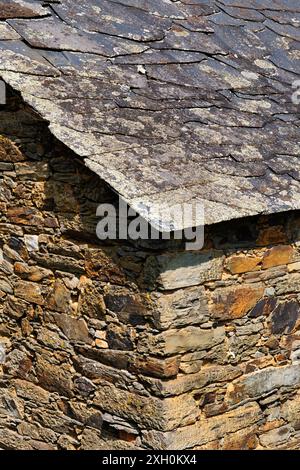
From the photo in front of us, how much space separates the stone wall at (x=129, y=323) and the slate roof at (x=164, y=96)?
19 cm

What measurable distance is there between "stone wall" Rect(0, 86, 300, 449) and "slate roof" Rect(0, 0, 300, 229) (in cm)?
19

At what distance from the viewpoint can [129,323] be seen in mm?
3826

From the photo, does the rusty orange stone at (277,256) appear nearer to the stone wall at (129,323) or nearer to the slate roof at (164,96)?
the stone wall at (129,323)

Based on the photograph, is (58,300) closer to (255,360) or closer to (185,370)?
(185,370)

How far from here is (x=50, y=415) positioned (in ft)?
13.9

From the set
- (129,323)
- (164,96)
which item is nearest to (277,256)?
(129,323)

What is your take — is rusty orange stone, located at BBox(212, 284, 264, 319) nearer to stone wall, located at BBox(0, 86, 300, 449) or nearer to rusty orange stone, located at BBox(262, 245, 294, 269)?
stone wall, located at BBox(0, 86, 300, 449)

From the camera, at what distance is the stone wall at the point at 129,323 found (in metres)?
3.79

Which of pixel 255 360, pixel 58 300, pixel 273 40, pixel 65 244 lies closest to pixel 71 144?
pixel 65 244

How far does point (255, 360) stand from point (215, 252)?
73 cm

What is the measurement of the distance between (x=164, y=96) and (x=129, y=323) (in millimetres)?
1368

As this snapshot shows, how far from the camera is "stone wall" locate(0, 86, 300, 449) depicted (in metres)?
3.79

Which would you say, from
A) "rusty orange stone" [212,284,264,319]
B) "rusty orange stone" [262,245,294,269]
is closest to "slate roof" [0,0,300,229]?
"rusty orange stone" [262,245,294,269]

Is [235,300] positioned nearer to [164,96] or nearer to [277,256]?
[277,256]
